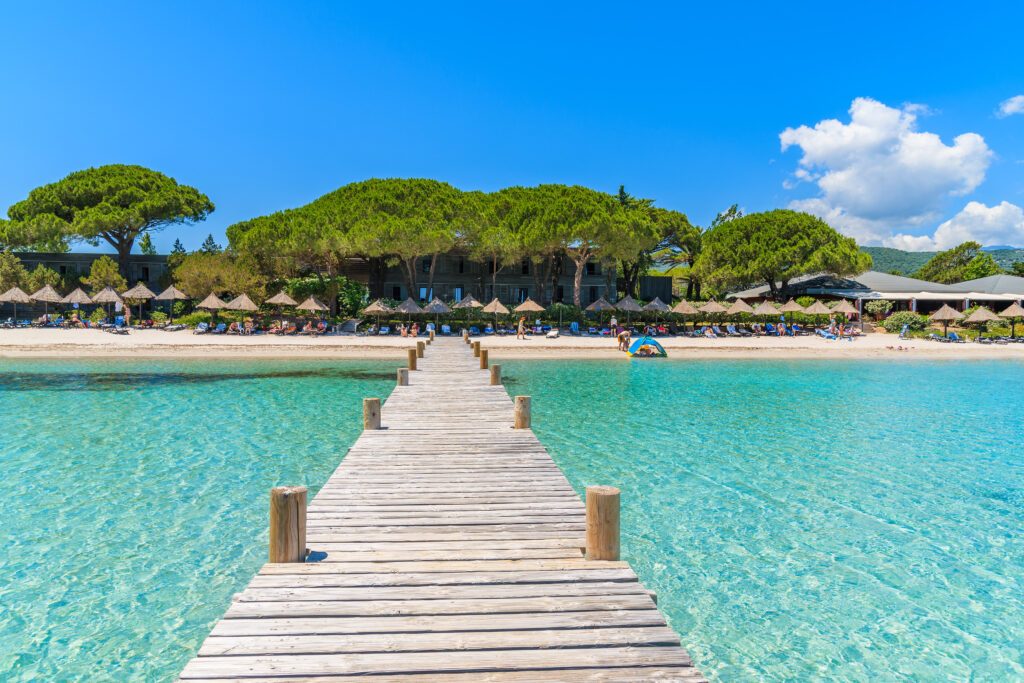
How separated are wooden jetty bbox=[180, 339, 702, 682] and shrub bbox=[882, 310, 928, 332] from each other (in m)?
40.5

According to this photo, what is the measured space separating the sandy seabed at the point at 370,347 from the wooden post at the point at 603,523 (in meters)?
22.1

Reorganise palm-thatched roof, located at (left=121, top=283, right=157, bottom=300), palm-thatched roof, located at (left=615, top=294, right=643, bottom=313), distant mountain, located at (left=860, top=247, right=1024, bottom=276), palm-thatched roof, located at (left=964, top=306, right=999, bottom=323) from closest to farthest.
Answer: palm-thatched roof, located at (left=964, top=306, right=999, bottom=323) → palm-thatched roof, located at (left=121, top=283, right=157, bottom=300) → palm-thatched roof, located at (left=615, top=294, right=643, bottom=313) → distant mountain, located at (left=860, top=247, right=1024, bottom=276)

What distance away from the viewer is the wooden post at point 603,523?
4371 millimetres

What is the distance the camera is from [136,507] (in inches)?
319

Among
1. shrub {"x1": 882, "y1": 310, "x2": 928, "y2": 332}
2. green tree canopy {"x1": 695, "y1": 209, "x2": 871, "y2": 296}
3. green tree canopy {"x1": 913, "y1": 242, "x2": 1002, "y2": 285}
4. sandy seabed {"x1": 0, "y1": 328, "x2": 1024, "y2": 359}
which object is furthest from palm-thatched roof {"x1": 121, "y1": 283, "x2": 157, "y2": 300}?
green tree canopy {"x1": 913, "y1": 242, "x2": 1002, "y2": 285}

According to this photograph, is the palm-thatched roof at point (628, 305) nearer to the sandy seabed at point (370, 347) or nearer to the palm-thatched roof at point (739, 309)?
the sandy seabed at point (370, 347)

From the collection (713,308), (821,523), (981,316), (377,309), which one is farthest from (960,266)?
(821,523)

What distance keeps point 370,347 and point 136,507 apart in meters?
19.8

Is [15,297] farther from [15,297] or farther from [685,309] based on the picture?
[685,309]

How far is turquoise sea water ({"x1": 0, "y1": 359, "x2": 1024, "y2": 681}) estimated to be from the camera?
5.13m

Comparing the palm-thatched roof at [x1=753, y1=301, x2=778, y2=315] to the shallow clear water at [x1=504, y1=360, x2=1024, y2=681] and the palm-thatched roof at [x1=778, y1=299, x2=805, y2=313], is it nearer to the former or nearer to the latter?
the palm-thatched roof at [x1=778, y1=299, x2=805, y2=313]

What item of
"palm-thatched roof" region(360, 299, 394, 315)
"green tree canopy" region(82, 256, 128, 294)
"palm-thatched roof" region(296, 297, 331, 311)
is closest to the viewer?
"palm-thatched roof" region(296, 297, 331, 311)

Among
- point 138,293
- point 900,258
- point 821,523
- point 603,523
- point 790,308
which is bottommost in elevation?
point 821,523

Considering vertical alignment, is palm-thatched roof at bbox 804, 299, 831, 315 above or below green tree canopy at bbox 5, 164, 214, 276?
below
